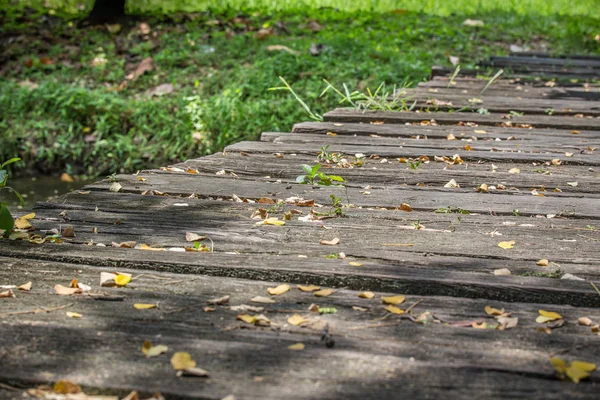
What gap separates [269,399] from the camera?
125 centimetres

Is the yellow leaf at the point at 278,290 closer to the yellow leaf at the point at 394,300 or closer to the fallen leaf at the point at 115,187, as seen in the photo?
the yellow leaf at the point at 394,300

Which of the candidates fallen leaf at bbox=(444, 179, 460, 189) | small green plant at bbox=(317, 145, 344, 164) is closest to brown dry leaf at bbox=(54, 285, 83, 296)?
fallen leaf at bbox=(444, 179, 460, 189)

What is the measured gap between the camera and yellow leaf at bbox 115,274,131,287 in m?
1.72

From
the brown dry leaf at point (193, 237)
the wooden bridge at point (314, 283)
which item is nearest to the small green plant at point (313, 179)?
the wooden bridge at point (314, 283)

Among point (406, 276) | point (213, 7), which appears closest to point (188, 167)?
point (406, 276)

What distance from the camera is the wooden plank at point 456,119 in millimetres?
4266

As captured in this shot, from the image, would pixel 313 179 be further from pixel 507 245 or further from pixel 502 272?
pixel 502 272

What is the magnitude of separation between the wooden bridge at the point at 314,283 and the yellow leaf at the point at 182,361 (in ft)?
0.05

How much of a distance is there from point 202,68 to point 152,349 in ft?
22.4

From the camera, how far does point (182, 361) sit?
136cm

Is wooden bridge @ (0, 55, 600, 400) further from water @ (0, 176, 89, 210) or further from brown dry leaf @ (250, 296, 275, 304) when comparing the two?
water @ (0, 176, 89, 210)

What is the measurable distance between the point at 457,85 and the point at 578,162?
8.04 feet

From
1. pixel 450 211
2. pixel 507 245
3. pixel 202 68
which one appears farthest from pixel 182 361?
pixel 202 68

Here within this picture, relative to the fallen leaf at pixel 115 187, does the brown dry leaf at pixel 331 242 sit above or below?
below
